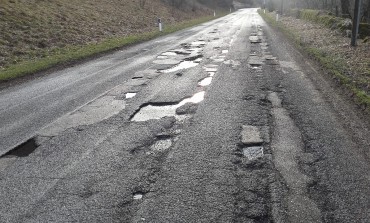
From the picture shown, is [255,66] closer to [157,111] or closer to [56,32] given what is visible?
[157,111]

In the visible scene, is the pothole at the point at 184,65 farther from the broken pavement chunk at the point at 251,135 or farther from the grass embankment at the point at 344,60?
the broken pavement chunk at the point at 251,135

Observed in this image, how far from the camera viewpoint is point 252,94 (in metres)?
7.04

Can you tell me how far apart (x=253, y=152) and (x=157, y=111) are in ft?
7.55

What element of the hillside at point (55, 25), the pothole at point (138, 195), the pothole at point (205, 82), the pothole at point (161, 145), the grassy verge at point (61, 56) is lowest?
the pothole at point (138, 195)

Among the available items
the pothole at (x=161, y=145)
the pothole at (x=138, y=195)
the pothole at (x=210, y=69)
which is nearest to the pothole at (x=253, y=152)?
the pothole at (x=161, y=145)

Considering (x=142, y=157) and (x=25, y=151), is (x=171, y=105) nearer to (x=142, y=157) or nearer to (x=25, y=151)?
(x=142, y=157)

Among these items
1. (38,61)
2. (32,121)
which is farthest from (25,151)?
(38,61)

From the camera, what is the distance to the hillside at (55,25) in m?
12.6

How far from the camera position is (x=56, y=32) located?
15.5 m

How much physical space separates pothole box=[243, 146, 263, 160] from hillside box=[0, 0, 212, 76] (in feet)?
29.3

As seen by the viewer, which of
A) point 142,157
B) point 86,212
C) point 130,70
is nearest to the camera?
point 86,212

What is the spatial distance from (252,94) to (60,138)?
3.92 m

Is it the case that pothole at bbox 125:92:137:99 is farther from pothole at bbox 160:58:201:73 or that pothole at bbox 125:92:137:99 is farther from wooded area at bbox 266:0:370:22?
wooded area at bbox 266:0:370:22

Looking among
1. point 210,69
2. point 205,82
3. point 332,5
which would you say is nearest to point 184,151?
point 205,82
